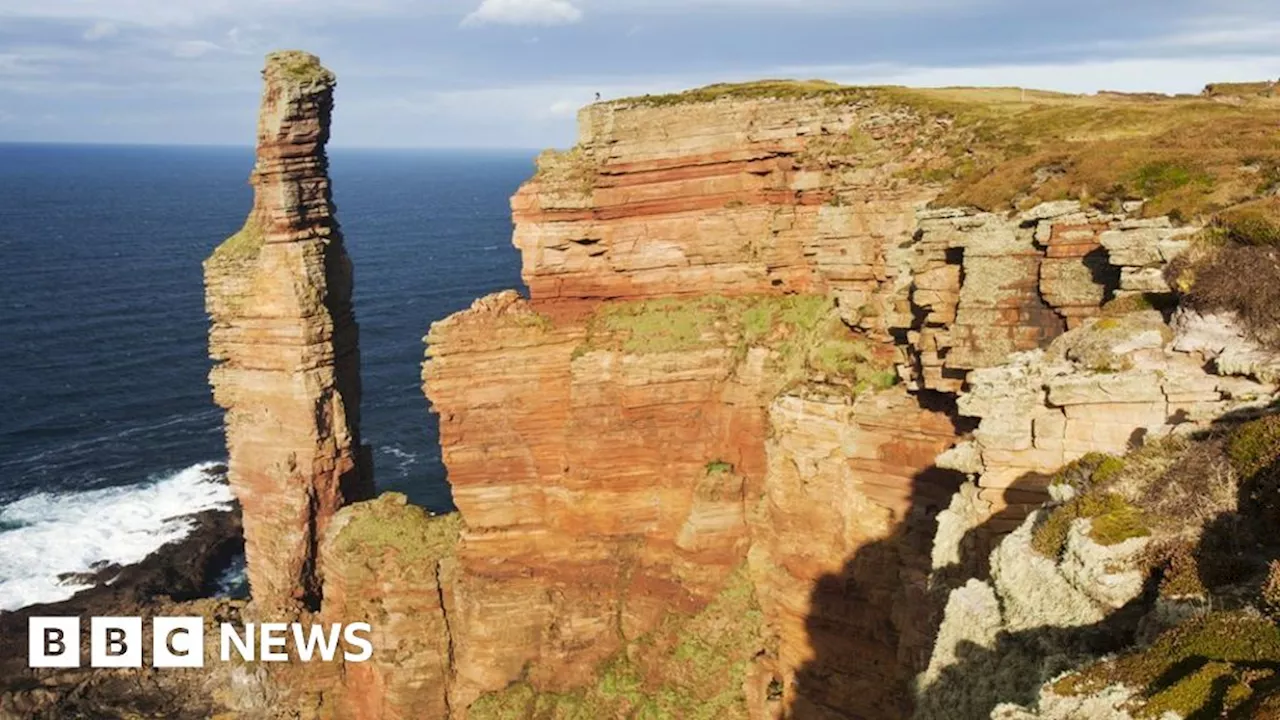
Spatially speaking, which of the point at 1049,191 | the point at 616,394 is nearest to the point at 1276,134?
the point at 1049,191

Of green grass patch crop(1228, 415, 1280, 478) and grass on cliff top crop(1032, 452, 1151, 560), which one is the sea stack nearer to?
grass on cliff top crop(1032, 452, 1151, 560)

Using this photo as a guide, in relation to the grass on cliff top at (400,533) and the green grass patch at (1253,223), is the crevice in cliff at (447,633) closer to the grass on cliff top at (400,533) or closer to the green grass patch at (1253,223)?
the grass on cliff top at (400,533)

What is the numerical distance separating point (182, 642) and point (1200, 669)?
53.6m

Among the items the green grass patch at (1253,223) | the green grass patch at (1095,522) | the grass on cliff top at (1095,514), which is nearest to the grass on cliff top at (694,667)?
the grass on cliff top at (1095,514)

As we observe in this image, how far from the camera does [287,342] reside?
4844cm

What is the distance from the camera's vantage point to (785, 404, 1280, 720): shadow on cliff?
45.5ft

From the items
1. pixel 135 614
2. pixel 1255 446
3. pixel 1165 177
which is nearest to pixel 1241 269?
pixel 1165 177

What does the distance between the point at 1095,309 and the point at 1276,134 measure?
302 inches

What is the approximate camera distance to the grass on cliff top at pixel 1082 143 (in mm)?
26062

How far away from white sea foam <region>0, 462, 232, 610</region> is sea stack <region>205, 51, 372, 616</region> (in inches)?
1060

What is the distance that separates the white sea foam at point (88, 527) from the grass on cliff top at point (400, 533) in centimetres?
3549

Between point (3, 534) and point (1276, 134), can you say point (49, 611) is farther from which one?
point (1276, 134)

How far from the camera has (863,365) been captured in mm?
34281

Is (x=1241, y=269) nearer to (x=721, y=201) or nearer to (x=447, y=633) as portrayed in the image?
(x=721, y=201)
